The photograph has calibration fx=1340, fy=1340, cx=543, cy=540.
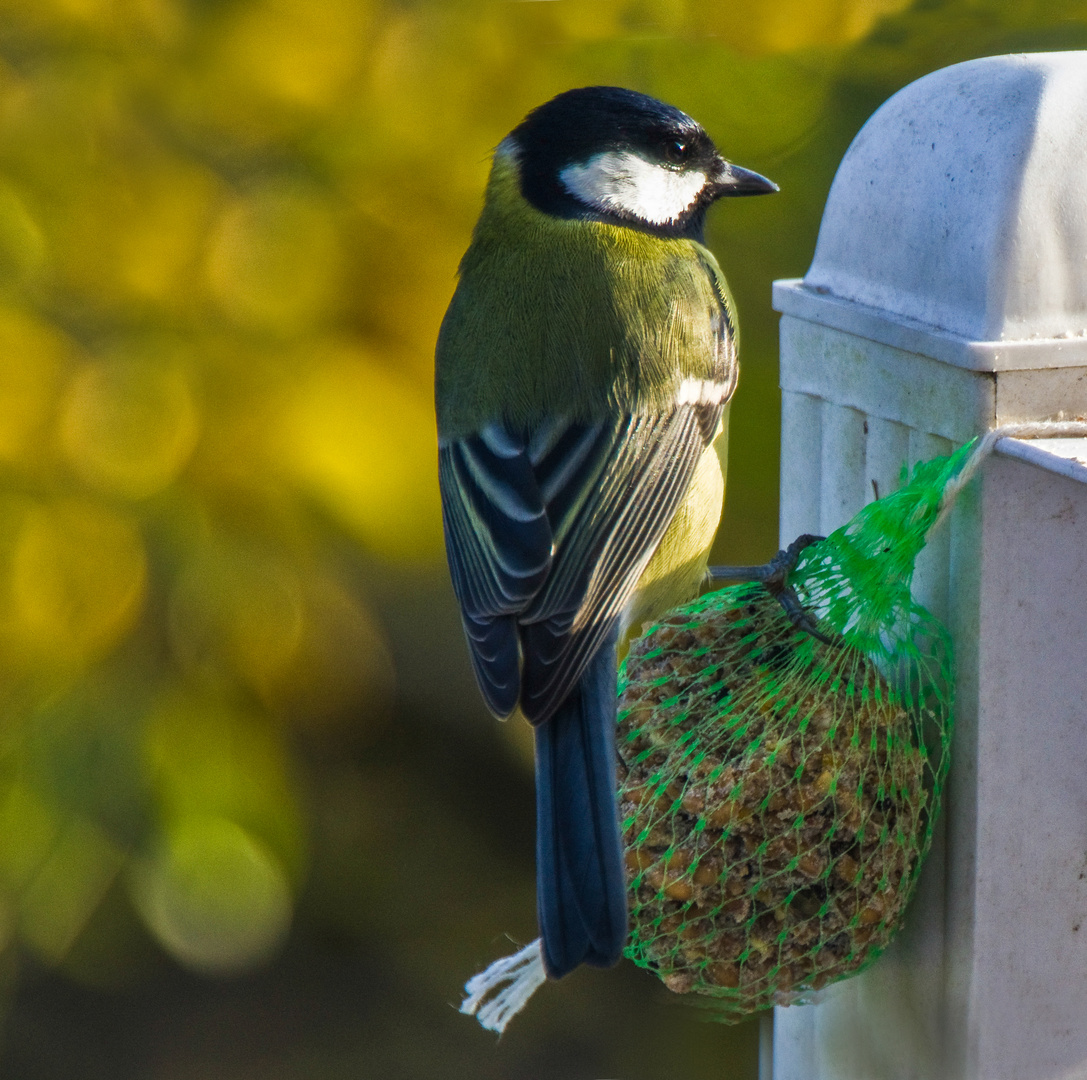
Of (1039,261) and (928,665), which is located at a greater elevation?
(1039,261)

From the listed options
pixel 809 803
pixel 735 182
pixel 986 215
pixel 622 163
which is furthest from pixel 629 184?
pixel 809 803

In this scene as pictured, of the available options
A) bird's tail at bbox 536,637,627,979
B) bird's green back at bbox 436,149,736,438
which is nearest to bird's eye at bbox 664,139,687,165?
bird's green back at bbox 436,149,736,438

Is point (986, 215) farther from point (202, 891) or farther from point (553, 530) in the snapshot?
point (202, 891)

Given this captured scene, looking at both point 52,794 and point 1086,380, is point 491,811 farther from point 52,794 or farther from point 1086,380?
point 1086,380

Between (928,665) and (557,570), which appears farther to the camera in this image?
(557,570)

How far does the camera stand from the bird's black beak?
1.77 metres

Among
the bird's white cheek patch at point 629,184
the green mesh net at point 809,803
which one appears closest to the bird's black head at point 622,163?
the bird's white cheek patch at point 629,184

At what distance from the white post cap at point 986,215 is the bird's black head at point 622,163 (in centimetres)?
44

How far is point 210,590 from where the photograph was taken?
2.02 m

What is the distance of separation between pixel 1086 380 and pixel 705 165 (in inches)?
29.3

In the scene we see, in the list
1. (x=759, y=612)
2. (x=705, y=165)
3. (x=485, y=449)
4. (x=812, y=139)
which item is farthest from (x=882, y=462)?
(x=812, y=139)

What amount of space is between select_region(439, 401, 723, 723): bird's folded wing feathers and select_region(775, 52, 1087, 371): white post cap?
0.33 meters

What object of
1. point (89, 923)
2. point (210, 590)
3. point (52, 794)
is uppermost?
point (210, 590)

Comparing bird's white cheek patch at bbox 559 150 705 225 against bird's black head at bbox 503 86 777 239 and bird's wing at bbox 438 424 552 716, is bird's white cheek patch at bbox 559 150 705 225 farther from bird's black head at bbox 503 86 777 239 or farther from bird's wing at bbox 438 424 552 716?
bird's wing at bbox 438 424 552 716
